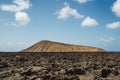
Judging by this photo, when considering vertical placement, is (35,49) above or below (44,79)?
above

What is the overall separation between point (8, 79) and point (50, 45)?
8860cm

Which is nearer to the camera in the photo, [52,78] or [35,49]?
[52,78]

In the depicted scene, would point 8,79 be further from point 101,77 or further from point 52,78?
point 101,77

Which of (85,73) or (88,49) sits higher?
(88,49)

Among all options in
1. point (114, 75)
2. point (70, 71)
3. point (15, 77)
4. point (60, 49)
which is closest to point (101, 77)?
point (114, 75)

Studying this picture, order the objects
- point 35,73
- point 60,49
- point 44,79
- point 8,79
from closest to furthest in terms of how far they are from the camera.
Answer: point 44,79
point 8,79
point 35,73
point 60,49

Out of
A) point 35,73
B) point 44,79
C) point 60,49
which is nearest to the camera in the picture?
point 44,79

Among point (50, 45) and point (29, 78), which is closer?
point (29, 78)

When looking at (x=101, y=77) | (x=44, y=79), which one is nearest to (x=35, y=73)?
(x=44, y=79)

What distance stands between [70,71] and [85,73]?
79 cm

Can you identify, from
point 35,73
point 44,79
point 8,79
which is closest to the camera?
point 44,79

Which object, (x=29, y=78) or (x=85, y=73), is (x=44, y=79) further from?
(x=85, y=73)

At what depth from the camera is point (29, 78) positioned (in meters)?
12.4

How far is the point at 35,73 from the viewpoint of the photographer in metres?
13.9
